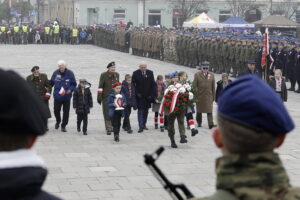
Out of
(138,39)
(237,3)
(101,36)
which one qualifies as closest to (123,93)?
(138,39)

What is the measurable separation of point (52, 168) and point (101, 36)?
4840cm

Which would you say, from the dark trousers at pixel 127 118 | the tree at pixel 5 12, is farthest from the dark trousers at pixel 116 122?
the tree at pixel 5 12

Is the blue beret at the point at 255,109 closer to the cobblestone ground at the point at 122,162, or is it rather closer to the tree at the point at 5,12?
the cobblestone ground at the point at 122,162

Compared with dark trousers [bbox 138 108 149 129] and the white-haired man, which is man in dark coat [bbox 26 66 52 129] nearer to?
the white-haired man

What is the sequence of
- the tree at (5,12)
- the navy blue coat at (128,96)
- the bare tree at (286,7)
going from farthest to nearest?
the tree at (5,12) < the bare tree at (286,7) < the navy blue coat at (128,96)

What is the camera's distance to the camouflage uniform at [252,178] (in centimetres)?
264

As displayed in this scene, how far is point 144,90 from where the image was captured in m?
17.8

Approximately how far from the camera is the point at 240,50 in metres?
32.7

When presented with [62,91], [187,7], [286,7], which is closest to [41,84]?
[62,91]

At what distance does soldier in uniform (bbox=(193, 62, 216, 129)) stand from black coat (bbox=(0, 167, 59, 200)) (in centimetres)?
1572

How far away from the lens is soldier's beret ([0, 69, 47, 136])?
2.59 metres

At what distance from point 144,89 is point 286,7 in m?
60.1

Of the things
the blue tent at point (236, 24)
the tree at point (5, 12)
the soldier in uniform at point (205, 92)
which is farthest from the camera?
the tree at point (5, 12)

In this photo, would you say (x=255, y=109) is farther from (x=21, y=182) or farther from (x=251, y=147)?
(x=21, y=182)
